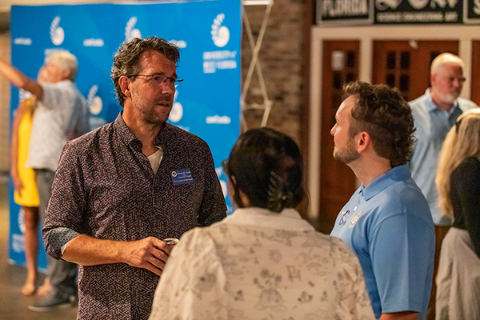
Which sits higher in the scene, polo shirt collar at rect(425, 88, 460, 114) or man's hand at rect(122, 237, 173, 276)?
polo shirt collar at rect(425, 88, 460, 114)

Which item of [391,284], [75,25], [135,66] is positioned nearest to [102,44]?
[75,25]

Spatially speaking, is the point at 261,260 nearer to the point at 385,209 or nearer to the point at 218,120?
the point at 385,209

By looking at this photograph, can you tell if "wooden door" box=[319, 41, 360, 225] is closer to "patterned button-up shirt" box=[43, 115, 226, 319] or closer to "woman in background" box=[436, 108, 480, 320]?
"woman in background" box=[436, 108, 480, 320]

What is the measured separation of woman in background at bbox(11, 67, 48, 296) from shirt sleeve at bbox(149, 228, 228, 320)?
3665 millimetres

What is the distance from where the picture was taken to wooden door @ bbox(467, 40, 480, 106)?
21.5 feet

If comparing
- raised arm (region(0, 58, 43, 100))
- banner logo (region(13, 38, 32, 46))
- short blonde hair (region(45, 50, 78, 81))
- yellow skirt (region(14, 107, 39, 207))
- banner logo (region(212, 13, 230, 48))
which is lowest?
yellow skirt (region(14, 107, 39, 207))

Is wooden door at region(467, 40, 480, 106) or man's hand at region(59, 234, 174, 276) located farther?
wooden door at region(467, 40, 480, 106)

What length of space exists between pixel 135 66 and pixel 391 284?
1.13 metres

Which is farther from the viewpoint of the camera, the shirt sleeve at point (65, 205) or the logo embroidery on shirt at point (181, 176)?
the logo embroidery on shirt at point (181, 176)

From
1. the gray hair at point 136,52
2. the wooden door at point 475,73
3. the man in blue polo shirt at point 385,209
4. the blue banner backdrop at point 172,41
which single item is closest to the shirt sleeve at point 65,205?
the gray hair at point 136,52

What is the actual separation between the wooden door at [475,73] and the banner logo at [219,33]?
12.9 feet

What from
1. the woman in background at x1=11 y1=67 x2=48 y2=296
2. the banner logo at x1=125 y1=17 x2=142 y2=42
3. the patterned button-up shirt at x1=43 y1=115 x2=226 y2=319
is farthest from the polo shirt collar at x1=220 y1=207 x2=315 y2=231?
the woman in background at x1=11 y1=67 x2=48 y2=296

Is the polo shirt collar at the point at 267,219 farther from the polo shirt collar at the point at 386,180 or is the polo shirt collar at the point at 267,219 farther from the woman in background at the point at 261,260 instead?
the polo shirt collar at the point at 386,180

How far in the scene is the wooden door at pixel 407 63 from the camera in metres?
6.92
